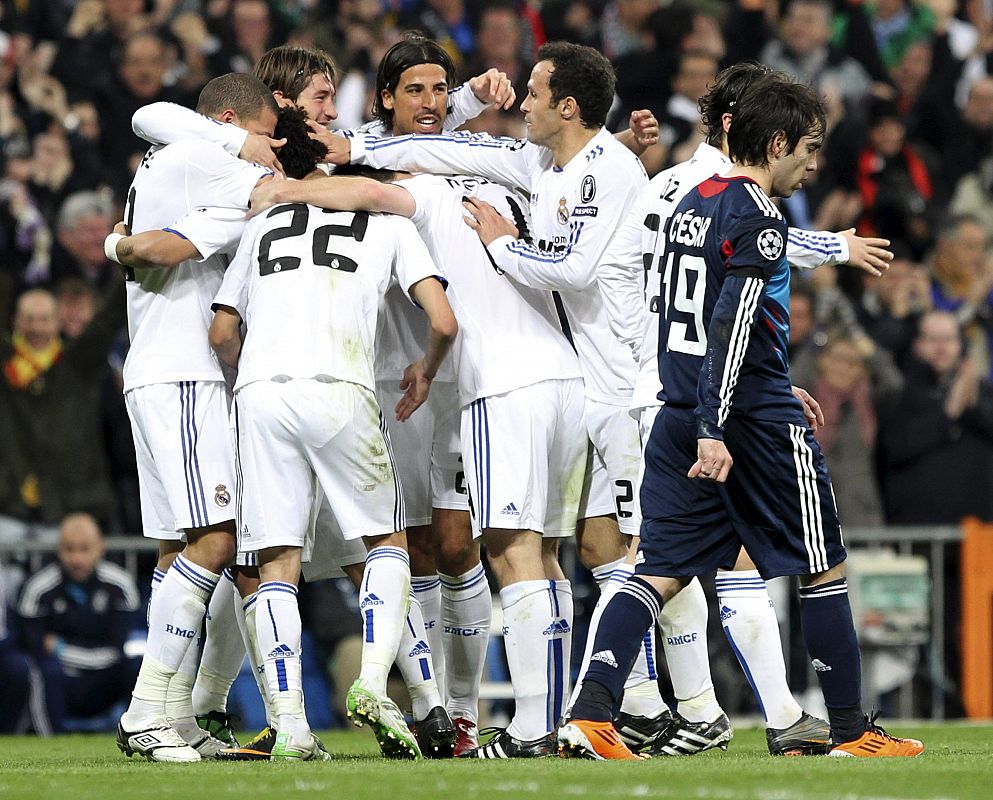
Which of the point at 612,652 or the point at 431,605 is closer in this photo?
the point at 612,652

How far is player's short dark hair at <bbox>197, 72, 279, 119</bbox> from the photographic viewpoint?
24.5 feet

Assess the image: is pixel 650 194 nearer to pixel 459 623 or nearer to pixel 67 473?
pixel 459 623

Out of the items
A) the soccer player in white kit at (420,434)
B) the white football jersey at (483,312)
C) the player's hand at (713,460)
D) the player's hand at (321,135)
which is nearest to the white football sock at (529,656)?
the soccer player in white kit at (420,434)

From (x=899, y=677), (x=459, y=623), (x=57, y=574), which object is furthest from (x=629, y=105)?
(x=459, y=623)

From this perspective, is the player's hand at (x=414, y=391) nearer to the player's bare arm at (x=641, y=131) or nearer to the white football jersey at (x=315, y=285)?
the white football jersey at (x=315, y=285)

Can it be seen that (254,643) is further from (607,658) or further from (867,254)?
(867,254)

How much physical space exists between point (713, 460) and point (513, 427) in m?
1.29

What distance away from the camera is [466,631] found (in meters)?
7.61

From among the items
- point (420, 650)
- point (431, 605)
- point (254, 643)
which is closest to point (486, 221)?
point (431, 605)

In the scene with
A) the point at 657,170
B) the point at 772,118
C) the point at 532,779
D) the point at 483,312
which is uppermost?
the point at 657,170

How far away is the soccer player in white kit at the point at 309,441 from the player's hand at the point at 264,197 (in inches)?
8.2

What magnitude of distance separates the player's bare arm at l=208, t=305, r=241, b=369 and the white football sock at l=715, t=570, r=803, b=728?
2.29 metres

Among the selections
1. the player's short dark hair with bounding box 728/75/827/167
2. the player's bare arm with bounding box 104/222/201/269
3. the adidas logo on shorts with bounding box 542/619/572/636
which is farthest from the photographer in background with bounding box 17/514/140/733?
the player's short dark hair with bounding box 728/75/827/167

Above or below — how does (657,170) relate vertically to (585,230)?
above
